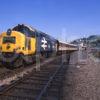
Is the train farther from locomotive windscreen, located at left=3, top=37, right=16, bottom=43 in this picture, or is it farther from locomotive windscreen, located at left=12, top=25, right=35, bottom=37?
locomotive windscreen, located at left=12, top=25, right=35, bottom=37

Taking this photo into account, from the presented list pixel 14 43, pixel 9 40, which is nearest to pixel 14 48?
pixel 14 43

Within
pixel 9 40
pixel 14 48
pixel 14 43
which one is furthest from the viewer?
pixel 9 40

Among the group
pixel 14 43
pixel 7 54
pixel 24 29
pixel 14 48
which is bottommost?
pixel 7 54

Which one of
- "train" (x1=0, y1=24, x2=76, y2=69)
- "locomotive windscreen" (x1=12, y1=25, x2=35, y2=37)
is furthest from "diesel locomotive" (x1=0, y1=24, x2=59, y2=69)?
"locomotive windscreen" (x1=12, y1=25, x2=35, y2=37)

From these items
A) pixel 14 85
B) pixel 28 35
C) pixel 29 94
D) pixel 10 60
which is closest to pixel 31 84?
pixel 14 85

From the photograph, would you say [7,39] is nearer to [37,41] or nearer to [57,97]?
[37,41]

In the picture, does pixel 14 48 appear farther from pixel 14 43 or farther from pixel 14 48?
pixel 14 43

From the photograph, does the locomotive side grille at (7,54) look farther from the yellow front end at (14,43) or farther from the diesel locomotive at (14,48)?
the yellow front end at (14,43)

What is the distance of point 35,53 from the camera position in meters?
21.4

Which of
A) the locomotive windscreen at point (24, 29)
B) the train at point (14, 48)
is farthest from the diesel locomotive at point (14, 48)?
the locomotive windscreen at point (24, 29)

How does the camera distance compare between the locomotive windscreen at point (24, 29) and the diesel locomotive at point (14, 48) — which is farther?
the locomotive windscreen at point (24, 29)

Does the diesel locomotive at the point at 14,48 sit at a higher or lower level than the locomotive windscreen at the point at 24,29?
lower

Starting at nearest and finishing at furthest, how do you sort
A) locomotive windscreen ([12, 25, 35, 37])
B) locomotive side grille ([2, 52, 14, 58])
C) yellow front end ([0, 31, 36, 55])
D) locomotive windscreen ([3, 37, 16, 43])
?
locomotive side grille ([2, 52, 14, 58]), yellow front end ([0, 31, 36, 55]), locomotive windscreen ([3, 37, 16, 43]), locomotive windscreen ([12, 25, 35, 37])

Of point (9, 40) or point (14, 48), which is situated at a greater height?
point (9, 40)
